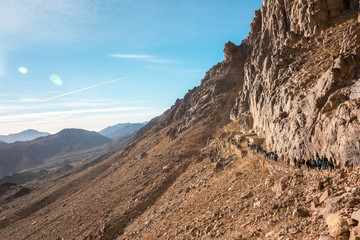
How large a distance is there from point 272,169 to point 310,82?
10.2 metres

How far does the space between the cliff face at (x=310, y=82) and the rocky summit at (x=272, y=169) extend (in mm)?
97

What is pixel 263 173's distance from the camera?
19.0 m

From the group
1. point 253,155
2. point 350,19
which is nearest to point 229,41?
point 350,19

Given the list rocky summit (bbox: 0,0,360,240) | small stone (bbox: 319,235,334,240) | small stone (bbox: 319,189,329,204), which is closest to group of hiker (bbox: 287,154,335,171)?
rocky summit (bbox: 0,0,360,240)

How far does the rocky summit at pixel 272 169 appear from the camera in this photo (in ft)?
37.8

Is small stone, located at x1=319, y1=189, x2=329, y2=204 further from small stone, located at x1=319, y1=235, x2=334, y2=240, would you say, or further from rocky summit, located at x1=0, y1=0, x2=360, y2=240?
small stone, located at x1=319, y1=235, x2=334, y2=240

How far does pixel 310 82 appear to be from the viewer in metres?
20.6

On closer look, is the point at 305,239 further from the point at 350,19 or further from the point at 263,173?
the point at 350,19

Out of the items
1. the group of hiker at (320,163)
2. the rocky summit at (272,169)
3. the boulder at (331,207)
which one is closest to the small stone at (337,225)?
the rocky summit at (272,169)

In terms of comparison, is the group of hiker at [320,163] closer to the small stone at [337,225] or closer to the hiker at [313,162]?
the hiker at [313,162]

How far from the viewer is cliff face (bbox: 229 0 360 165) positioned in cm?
1409

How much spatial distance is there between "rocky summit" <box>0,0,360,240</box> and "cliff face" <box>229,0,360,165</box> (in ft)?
0.32

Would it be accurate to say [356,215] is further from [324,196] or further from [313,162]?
[313,162]

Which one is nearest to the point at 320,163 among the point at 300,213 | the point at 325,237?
the point at 300,213
